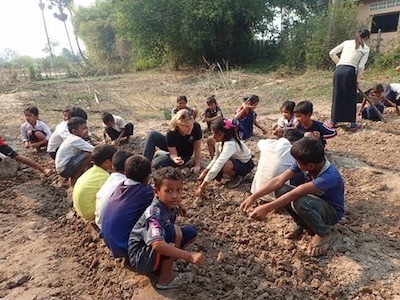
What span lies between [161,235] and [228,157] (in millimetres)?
1563

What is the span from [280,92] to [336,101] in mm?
5553

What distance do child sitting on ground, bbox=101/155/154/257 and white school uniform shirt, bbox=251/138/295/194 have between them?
3.63 ft

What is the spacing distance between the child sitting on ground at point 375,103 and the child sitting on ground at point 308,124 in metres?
2.90

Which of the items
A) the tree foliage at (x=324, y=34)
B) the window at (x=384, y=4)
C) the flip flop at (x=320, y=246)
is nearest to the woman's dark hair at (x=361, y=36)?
the flip flop at (x=320, y=246)

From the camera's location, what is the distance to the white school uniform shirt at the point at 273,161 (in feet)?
9.70

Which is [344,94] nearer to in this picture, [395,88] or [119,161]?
[395,88]

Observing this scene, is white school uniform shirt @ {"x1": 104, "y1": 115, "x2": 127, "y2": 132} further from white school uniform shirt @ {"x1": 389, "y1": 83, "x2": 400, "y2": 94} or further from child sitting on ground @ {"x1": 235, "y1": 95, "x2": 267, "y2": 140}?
white school uniform shirt @ {"x1": 389, "y1": 83, "x2": 400, "y2": 94}

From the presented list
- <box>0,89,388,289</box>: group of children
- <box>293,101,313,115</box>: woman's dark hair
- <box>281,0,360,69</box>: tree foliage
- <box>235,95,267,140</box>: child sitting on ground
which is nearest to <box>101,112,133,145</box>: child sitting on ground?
<box>235,95,267,140</box>: child sitting on ground

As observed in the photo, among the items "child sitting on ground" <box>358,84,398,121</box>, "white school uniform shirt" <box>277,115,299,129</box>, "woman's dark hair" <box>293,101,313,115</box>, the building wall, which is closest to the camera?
"woman's dark hair" <box>293,101,313,115</box>

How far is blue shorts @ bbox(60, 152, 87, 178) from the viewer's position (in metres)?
4.12

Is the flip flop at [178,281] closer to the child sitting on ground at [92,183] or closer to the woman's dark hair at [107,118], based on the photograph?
the child sitting on ground at [92,183]

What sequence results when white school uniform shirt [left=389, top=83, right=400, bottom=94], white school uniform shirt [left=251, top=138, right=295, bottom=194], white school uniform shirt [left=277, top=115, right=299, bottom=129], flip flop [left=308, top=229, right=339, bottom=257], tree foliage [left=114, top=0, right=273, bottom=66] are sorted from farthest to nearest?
tree foliage [left=114, top=0, right=273, bottom=66] < white school uniform shirt [left=389, top=83, right=400, bottom=94] < white school uniform shirt [left=277, top=115, right=299, bottom=129] < white school uniform shirt [left=251, top=138, right=295, bottom=194] < flip flop [left=308, top=229, right=339, bottom=257]

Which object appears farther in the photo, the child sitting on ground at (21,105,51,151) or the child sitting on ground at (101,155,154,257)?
the child sitting on ground at (21,105,51,151)

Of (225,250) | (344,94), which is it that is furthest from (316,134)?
(344,94)
